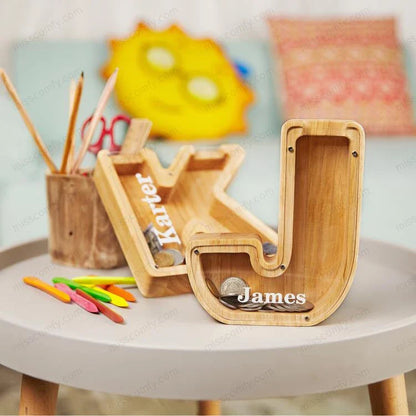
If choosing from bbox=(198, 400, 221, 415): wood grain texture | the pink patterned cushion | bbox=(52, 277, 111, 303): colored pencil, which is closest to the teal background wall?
the pink patterned cushion

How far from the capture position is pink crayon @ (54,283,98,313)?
2.38 feet

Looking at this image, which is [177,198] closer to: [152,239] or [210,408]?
[152,239]

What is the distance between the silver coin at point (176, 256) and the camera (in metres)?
0.81

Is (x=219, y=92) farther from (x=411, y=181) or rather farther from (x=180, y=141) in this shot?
(x=411, y=181)

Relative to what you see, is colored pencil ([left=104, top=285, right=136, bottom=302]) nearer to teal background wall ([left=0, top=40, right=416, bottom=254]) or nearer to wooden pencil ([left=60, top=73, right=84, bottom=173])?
wooden pencil ([left=60, top=73, right=84, bottom=173])

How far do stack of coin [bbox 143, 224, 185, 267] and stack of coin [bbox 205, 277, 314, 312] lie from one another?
0.11 metres

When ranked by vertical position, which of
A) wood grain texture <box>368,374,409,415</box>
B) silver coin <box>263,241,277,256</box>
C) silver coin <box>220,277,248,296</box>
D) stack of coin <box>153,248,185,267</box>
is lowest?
wood grain texture <box>368,374,409,415</box>

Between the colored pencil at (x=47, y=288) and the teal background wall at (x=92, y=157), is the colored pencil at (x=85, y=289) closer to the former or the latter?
the colored pencil at (x=47, y=288)

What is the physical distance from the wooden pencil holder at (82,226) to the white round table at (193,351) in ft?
0.54

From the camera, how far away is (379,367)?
2.02 feet

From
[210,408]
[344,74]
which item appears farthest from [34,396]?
[344,74]

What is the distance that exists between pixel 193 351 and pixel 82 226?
391 mm

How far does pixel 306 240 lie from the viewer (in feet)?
2.28

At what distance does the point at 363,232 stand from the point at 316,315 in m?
0.95
